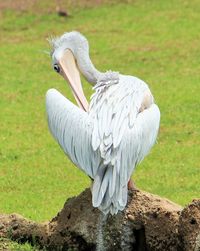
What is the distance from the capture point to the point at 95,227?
8.30 metres

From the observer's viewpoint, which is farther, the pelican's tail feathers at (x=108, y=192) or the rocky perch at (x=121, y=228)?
the pelican's tail feathers at (x=108, y=192)

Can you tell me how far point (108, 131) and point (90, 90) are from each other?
29.2ft

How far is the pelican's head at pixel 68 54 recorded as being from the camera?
9.79 m

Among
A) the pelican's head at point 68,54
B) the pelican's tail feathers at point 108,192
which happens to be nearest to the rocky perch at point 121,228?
the pelican's tail feathers at point 108,192

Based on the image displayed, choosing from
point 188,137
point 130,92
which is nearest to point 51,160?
point 188,137

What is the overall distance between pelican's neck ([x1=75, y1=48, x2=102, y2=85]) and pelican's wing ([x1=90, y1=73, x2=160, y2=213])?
2.87 ft

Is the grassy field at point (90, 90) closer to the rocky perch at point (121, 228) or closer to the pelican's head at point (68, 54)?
the pelican's head at point (68, 54)

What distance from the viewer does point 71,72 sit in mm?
9875

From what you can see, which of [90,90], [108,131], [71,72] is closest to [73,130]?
[108,131]

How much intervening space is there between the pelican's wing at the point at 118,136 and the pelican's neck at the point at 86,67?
88 cm

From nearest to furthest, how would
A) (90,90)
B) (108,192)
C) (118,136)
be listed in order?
1. (108,192)
2. (118,136)
3. (90,90)

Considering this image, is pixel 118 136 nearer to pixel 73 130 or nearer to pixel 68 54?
pixel 73 130

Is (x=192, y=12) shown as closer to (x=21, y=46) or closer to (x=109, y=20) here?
(x=109, y=20)

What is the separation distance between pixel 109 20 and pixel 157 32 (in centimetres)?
152
